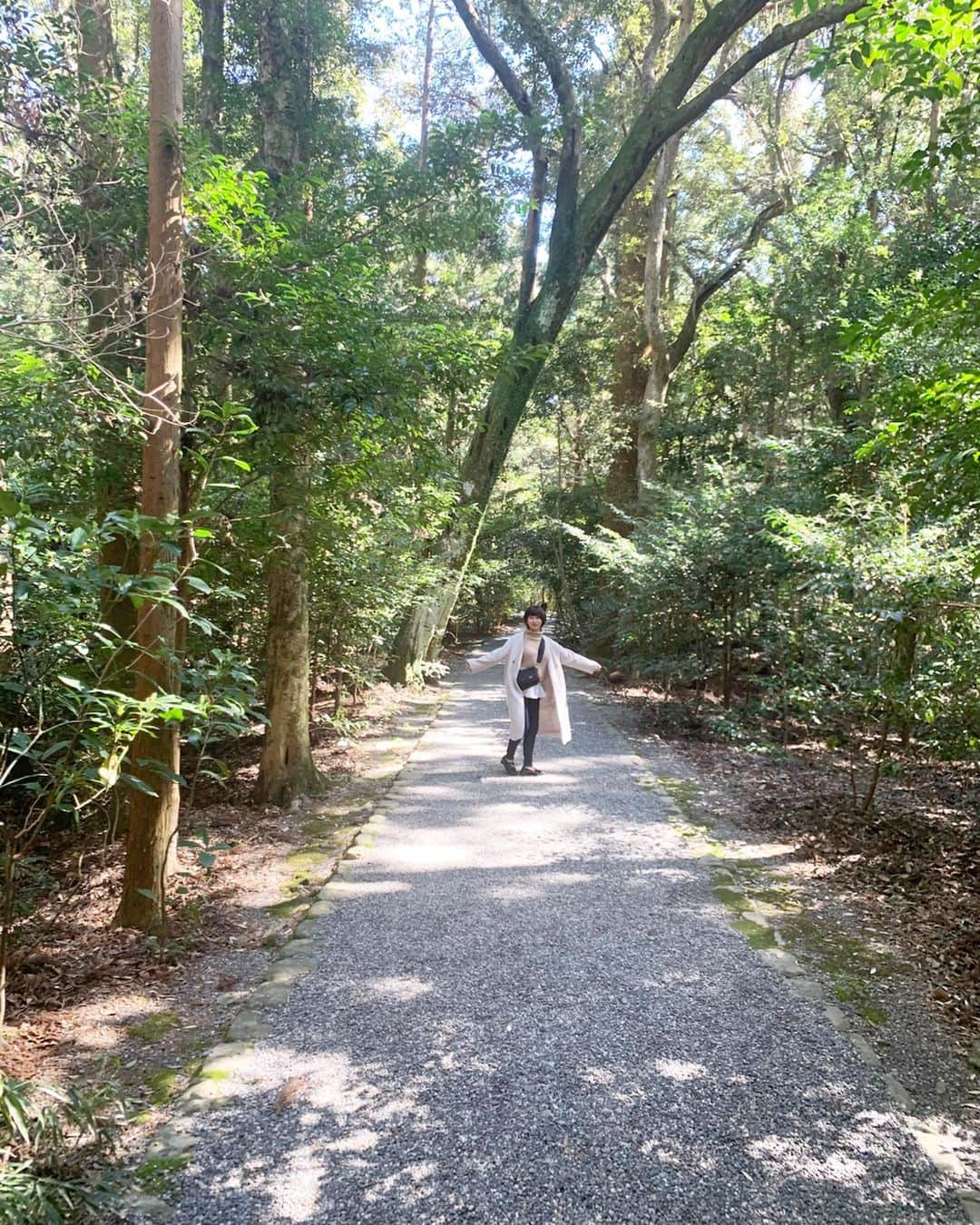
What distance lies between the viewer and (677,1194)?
2316mm

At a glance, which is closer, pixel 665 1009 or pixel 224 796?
pixel 665 1009

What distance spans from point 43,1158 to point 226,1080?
73 cm

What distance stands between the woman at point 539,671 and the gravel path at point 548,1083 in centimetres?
256

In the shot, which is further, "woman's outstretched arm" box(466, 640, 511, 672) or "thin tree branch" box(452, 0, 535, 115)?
"thin tree branch" box(452, 0, 535, 115)

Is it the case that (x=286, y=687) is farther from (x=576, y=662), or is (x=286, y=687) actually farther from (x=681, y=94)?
(x=681, y=94)

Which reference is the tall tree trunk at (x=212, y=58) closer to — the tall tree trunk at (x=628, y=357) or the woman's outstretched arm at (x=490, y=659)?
the woman's outstretched arm at (x=490, y=659)

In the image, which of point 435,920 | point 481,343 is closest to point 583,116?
point 481,343

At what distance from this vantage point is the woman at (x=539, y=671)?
729 centimetres

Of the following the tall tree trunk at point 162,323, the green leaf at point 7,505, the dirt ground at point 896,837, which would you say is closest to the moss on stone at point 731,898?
the dirt ground at point 896,837

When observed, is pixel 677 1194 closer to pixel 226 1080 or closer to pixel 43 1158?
pixel 226 1080

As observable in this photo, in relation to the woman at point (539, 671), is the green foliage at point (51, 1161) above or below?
below

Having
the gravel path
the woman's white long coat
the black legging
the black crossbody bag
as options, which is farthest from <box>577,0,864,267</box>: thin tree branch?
the gravel path

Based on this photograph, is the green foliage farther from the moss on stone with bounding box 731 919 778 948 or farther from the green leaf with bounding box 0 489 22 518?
the moss on stone with bounding box 731 919 778 948

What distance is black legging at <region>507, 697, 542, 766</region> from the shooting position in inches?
293
